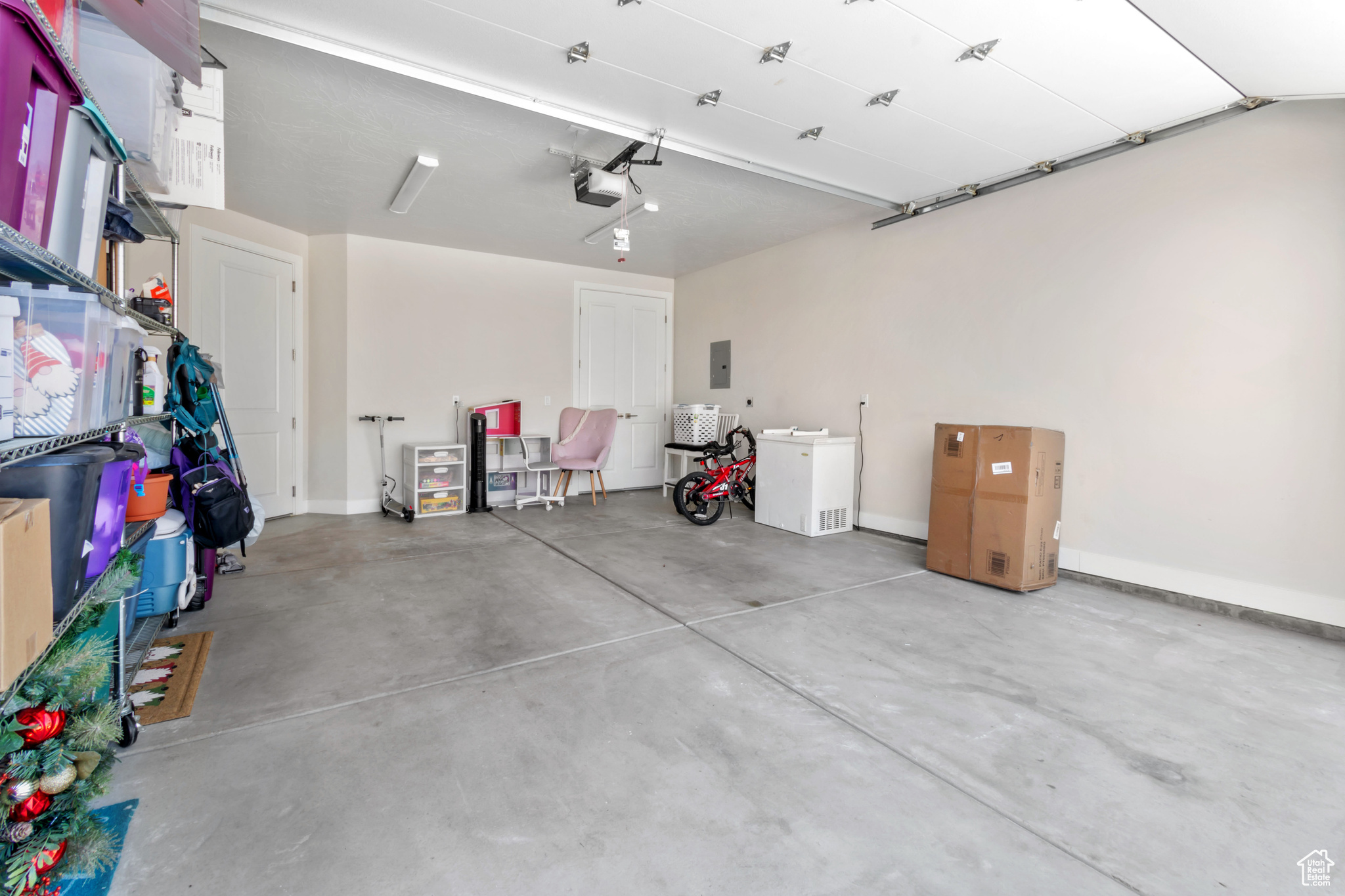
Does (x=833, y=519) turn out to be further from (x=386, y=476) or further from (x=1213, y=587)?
(x=386, y=476)

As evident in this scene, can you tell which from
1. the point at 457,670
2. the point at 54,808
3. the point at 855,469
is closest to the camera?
the point at 54,808

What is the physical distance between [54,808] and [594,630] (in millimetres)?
1876

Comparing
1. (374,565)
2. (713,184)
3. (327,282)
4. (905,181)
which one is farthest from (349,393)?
(905,181)

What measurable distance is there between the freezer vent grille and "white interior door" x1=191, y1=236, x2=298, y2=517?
4.82 m

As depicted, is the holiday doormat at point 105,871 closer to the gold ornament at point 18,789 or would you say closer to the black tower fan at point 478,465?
the gold ornament at point 18,789

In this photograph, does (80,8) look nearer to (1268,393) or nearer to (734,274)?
(1268,393)

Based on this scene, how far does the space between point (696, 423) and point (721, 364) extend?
952mm

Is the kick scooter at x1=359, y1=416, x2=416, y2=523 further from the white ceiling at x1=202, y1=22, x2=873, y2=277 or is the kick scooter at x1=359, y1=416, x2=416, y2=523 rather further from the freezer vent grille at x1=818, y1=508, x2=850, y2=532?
the freezer vent grille at x1=818, y1=508, x2=850, y2=532

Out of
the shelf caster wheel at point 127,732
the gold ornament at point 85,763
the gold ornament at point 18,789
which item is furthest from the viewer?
the shelf caster wheel at point 127,732

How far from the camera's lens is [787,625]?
9.50 feet

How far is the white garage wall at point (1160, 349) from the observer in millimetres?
2871

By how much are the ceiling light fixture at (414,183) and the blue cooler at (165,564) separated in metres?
2.52

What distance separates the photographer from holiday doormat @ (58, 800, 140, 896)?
1289 millimetres

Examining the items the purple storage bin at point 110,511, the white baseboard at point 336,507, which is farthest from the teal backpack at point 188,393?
the white baseboard at point 336,507
